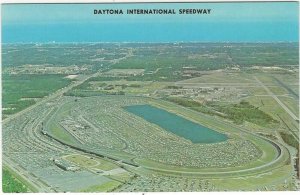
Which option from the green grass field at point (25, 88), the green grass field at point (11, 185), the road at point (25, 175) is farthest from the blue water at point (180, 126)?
the green grass field at point (11, 185)

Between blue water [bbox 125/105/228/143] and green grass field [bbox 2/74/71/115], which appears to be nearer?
green grass field [bbox 2/74/71/115]

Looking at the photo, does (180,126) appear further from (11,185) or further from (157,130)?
(11,185)

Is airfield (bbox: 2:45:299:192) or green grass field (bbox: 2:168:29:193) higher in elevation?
airfield (bbox: 2:45:299:192)

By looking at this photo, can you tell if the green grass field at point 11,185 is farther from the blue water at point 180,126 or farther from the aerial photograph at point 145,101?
the blue water at point 180,126

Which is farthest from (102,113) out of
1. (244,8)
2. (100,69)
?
(244,8)

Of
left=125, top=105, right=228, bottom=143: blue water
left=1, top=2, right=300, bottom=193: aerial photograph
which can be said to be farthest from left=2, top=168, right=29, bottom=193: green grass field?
left=125, top=105, right=228, bottom=143: blue water

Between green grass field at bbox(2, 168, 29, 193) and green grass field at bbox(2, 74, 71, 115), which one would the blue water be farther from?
green grass field at bbox(2, 168, 29, 193)

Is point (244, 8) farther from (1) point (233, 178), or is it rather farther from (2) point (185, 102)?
(1) point (233, 178)

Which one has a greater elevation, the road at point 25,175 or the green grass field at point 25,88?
the green grass field at point 25,88
